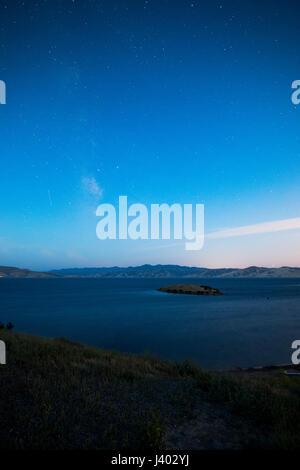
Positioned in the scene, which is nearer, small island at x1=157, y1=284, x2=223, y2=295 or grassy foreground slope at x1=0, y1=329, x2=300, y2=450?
grassy foreground slope at x1=0, y1=329, x2=300, y2=450

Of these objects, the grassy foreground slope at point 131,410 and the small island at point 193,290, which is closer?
the grassy foreground slope at point 131,410

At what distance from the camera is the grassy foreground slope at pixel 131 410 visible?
4.80 m

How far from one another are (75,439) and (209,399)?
14.8ft

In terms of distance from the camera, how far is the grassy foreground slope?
480 cm

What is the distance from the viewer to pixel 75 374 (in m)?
8.52

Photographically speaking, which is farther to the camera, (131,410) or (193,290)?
(193,290)

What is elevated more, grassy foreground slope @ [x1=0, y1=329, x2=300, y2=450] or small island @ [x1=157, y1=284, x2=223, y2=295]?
grassy foreground slope @ [x1=0, y1=329, x2=300, y2=450]

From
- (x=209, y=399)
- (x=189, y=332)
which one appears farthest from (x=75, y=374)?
(x=189, y=332)

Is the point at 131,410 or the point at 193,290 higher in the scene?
the point at 131,410

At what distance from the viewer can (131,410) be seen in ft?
20.1

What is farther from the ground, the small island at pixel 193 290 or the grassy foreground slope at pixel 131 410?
the grassy foreground slope at pixel 131 410
